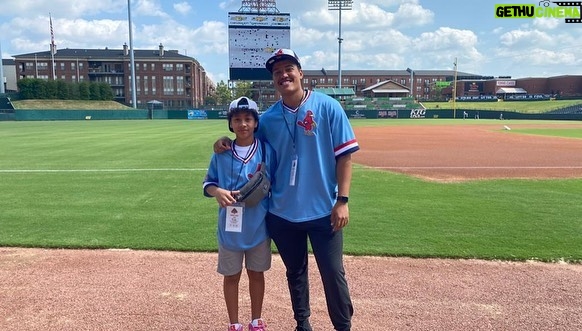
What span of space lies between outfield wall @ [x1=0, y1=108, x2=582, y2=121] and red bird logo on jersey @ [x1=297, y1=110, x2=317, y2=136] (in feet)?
191

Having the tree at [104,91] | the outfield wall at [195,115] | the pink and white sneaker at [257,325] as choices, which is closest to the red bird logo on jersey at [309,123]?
the pink and white sneaker at [257,325]

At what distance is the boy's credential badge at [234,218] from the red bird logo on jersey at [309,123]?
71cm

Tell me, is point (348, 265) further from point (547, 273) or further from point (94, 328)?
point (94, 328)

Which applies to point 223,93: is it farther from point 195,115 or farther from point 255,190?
point 255,190

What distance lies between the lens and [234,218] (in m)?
2.99

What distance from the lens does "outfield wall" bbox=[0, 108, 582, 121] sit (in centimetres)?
5175

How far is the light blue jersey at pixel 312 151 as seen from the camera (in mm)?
2877

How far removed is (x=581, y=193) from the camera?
27.6 feet

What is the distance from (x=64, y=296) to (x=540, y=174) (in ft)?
36.2

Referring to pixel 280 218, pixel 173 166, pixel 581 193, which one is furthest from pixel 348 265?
pixel 173 166

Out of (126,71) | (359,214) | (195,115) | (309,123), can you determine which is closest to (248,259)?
(309,123)

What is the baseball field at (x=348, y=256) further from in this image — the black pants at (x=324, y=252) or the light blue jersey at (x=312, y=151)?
the light blue jersey at (x=312, y=151)

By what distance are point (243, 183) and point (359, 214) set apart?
4.07 m

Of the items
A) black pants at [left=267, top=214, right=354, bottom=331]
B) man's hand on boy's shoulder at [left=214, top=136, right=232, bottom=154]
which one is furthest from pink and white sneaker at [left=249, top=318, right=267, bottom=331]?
man's hand on boy's shoulder at [left=214, top=136, right=232, bottom=154]
